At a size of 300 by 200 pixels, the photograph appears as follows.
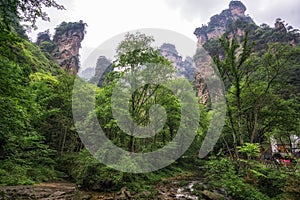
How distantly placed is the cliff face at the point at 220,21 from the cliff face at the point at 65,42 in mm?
50269

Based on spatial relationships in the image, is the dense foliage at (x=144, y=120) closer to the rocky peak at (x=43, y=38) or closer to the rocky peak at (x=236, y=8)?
the rocky peak at (x=43, y=38)

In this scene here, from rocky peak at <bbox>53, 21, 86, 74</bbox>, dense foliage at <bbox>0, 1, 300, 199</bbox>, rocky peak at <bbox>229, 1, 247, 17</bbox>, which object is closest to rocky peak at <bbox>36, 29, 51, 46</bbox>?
rocky peak at <bbox>53, 21, 86, 74</bbox>

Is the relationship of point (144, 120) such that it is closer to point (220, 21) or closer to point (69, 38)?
point (69, 38)

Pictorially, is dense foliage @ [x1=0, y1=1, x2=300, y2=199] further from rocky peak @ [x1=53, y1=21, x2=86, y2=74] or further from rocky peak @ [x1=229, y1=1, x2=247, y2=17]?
rocky peak @ [x1=229, y1=1, x2=247, y2=17]

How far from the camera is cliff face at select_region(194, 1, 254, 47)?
8337 cm

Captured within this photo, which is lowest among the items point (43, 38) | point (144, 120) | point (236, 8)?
point (144, 120)

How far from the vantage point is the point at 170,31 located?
1433 centimetres

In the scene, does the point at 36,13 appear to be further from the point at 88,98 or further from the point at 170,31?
the point at 88,98

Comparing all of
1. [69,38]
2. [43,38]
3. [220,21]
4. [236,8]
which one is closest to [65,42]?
[69,38]

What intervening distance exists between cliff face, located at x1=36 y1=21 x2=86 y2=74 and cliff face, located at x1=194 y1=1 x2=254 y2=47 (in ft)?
165

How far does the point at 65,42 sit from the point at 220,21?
6636 cm

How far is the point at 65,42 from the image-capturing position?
55.6m

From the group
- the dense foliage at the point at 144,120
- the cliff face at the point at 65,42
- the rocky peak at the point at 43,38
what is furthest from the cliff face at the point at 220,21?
the dense foliage at the point at 144,120

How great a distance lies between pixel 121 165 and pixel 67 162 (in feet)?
24.6
